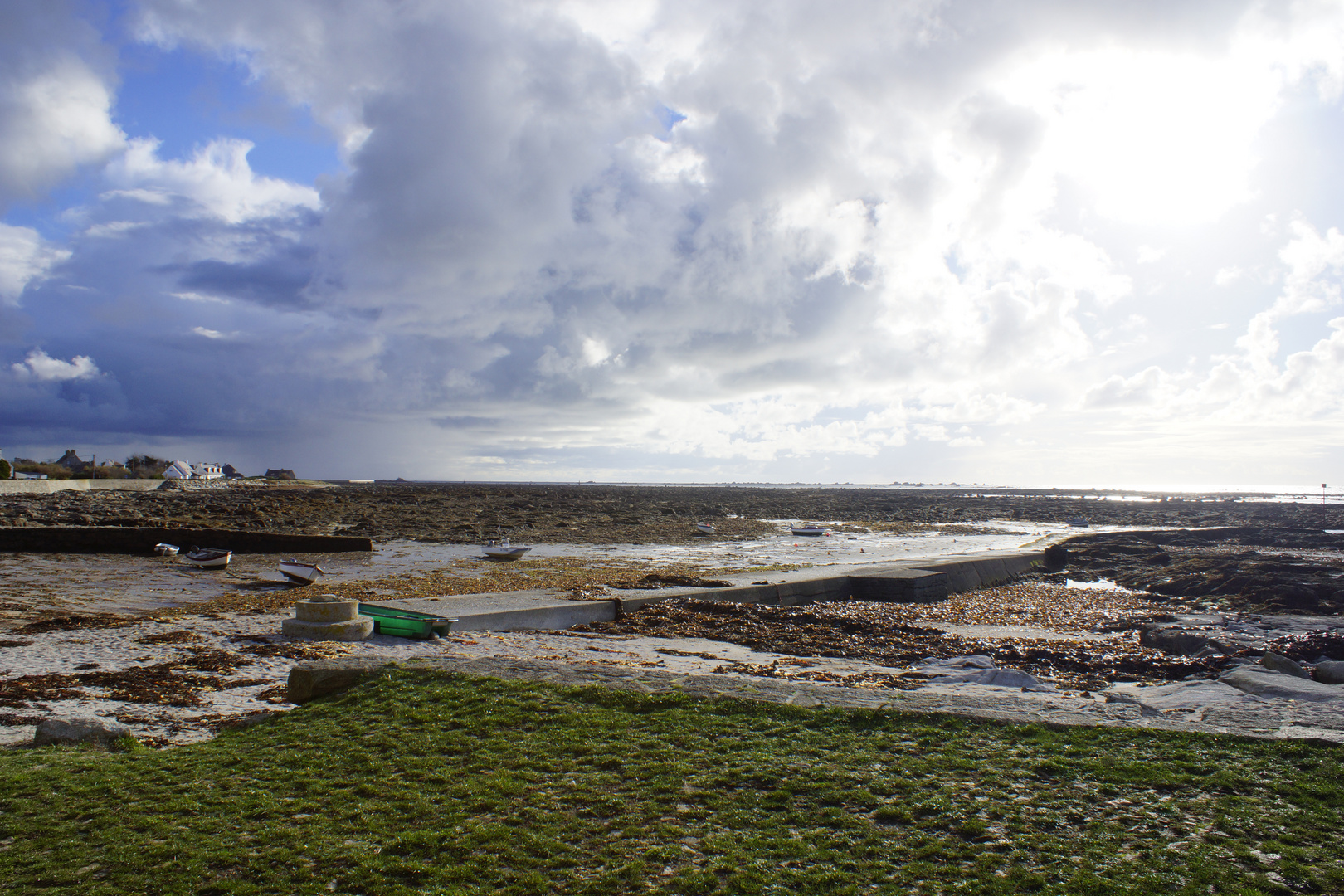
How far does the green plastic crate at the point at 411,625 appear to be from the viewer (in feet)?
30.4

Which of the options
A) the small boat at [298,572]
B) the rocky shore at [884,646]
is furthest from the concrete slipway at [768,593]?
the small boat at [298,572]

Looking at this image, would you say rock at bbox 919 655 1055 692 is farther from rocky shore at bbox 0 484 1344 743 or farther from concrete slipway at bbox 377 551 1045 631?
concrete slipway at bbox 377 551 1045 631

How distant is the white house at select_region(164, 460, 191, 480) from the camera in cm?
9031

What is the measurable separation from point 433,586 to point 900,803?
41.6ft

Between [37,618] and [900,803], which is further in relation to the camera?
[37,618]

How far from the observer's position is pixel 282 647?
28.3ft

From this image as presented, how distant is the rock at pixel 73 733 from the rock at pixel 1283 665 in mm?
10442

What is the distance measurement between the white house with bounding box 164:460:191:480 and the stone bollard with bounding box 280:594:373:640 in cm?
9650

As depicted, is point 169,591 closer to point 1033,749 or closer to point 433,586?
point 433,586

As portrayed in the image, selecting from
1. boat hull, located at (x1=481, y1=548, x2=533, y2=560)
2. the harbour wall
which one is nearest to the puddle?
boat hull, located at (x1=481, y1=548, x2=533, y2=560)

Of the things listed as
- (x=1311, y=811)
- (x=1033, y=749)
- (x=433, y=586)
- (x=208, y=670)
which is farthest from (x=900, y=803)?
(x=433, y=586)

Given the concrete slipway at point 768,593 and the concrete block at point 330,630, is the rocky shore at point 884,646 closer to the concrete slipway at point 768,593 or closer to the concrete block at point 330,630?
the concrete block at point 330,630

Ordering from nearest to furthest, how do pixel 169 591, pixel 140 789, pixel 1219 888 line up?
pixel 1219 888 < pixel 140 789 < pixel 169 591

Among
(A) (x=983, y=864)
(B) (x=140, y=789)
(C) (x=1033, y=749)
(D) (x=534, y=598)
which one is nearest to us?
(A) (x=983, y=864)
